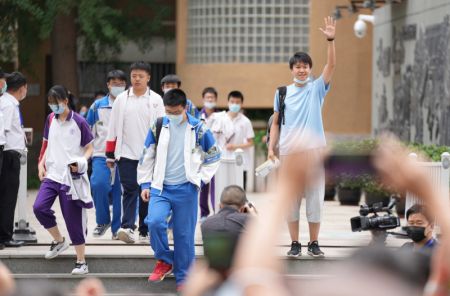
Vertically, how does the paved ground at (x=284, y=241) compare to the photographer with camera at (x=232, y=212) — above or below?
below

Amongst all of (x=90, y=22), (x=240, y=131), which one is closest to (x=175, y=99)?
(x=240, y=131)

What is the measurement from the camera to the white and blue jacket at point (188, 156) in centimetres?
1189

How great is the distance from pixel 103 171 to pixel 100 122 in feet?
1.87

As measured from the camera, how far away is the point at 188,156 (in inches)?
470

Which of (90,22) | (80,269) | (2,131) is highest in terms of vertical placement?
→ (90,22)

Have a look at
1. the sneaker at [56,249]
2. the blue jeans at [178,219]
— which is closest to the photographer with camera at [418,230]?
the blue jeans at [178,219]

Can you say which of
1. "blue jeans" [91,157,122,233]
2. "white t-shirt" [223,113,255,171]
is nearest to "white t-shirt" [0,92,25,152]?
"blue jeans" [91,157,122,233]

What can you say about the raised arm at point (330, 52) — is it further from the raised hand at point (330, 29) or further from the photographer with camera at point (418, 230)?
the photographer with camera at point (418, 230)

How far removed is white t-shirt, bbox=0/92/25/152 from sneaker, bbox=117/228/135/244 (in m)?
1.35

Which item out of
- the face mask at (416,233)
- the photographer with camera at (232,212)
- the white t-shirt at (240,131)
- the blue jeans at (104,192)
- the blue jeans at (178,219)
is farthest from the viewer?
the white t-shirt at (240,131)

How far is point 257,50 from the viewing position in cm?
3002

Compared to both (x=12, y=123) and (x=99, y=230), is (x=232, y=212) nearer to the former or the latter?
(x=12, y=123)

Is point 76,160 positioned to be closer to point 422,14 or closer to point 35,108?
point 422,14

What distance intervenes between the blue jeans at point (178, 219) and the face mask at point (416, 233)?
12.1ft
